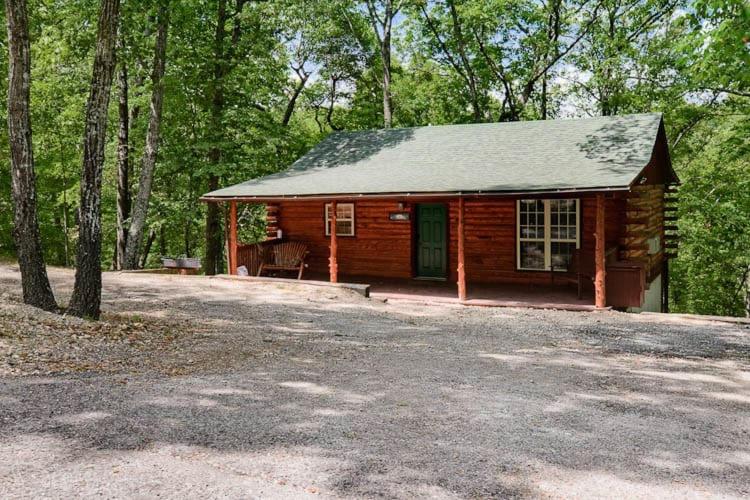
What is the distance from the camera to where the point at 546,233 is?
14.5 m

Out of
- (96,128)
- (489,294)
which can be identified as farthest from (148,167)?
(489,294)

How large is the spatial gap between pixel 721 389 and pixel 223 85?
18.6 meters

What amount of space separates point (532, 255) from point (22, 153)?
1107cm

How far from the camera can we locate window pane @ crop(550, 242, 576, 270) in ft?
46.6

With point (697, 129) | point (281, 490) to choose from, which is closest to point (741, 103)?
point (697, 129)

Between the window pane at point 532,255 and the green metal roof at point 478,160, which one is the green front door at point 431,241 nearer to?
the green metal roof at point 478,160

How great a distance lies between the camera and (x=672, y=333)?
979cm

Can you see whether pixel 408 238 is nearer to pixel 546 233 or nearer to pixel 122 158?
pixel 546 233

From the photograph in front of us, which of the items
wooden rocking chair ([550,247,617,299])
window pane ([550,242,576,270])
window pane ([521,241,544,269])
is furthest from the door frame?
wooden rocking chair ([550,247,617,299])

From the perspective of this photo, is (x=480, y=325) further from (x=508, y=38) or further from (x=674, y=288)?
(x=674, y=288)

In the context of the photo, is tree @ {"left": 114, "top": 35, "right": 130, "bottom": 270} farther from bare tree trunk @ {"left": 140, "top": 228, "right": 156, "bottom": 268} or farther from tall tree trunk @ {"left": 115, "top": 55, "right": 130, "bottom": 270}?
bare tree trunk @ {"left": 140, "top": 228, "right": 156, "bottom": 268}

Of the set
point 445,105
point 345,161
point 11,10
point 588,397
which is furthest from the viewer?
point 445,105

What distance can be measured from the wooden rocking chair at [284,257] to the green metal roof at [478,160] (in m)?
1.77

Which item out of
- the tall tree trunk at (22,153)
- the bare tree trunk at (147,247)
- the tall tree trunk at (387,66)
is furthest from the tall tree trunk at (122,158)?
the tall tree trunk at (22,153)
